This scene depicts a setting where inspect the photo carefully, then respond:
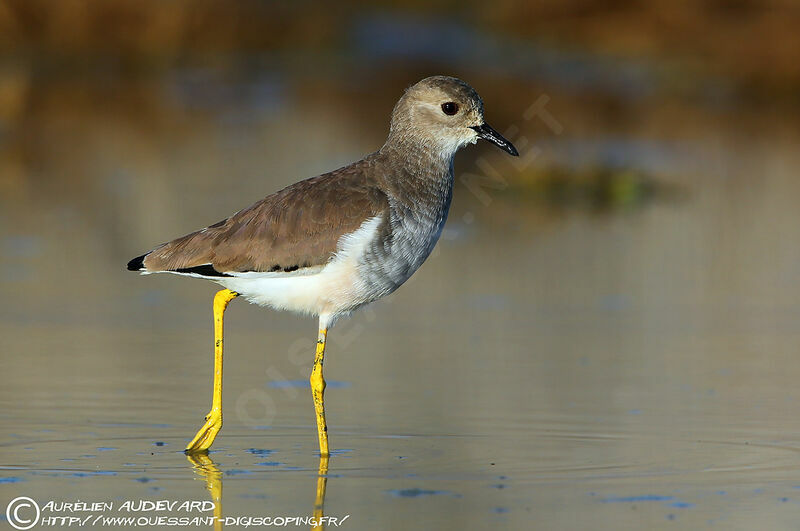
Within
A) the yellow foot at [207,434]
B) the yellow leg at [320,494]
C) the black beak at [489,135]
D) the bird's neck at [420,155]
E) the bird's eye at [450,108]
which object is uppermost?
the bird's eye at [450,108]

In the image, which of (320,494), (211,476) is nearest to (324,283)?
(211,476)

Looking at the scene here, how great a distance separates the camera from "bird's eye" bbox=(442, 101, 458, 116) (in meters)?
7.29

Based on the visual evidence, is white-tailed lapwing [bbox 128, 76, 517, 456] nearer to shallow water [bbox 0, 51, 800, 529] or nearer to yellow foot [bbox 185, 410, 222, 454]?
yellow foot [bbox 185, 410, 222, 454]

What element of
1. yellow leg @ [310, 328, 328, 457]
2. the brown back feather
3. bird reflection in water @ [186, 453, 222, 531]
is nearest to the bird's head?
the brown back feather

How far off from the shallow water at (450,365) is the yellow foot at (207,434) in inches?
3.6

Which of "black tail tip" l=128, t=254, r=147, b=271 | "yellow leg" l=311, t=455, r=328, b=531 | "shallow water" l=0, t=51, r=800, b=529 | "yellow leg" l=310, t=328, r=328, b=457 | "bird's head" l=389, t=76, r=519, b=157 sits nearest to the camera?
"yellow leg" l=311, t=455, r=328, b=531

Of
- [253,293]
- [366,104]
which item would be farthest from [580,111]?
[253,293]

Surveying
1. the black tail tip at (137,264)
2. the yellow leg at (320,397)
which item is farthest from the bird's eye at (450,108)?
the black tail tip at (137,264)

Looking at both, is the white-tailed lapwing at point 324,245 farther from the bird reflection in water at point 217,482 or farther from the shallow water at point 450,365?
the shallow water at point 450,365

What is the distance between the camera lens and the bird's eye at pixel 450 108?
7293mm

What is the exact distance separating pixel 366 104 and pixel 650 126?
12.0 ft

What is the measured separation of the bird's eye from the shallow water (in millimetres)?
1403

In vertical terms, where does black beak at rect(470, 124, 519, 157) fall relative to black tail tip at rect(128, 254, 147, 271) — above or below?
above

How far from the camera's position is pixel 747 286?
1005cm
